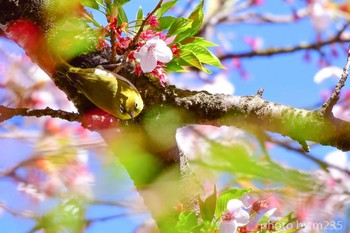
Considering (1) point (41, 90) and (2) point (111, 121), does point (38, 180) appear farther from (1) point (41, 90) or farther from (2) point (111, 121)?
(2) point (111, 121)

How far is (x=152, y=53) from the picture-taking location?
0.71 meters

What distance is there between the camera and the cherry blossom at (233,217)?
755 millimetres

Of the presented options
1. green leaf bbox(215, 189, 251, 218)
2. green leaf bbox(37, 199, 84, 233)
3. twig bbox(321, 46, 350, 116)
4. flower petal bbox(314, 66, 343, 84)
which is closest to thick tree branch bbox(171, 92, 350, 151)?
twig bbox(321, 46, 350, 116)

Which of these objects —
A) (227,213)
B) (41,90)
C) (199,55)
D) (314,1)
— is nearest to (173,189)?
(227,213)

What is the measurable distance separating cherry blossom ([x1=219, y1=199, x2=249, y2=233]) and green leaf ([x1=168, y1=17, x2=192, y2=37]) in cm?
27

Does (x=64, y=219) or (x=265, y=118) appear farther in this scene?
(x=64, y=219)

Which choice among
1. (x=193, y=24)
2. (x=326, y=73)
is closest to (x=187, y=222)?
(x=193, y=24)

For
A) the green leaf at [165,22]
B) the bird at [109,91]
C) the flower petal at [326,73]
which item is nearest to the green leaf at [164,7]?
the green leaf at [165,22]

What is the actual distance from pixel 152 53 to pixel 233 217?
273 mm

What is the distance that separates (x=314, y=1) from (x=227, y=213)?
2157 millimetres

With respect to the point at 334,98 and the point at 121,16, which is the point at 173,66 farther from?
the point at 334,98

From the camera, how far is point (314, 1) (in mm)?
2680

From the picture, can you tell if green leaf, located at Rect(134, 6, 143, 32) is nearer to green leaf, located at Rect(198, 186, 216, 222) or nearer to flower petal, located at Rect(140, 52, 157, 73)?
flower petal, located at Rect(140, 52, 157, 73)

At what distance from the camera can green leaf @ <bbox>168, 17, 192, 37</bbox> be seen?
76 centimetres
